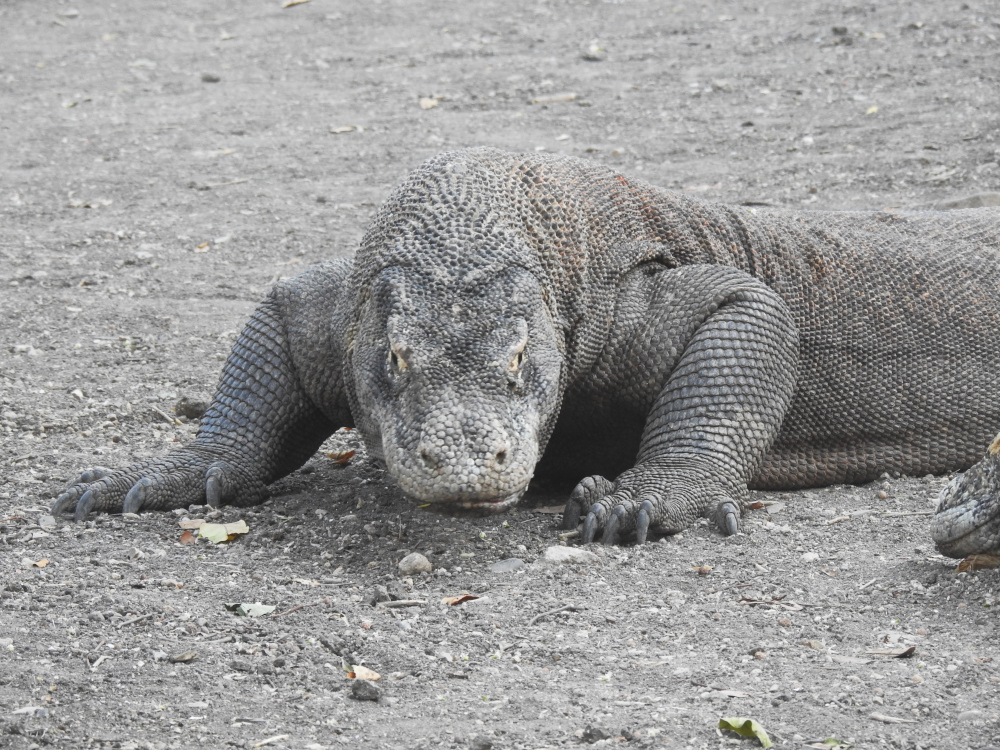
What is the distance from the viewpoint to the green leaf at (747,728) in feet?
9.85

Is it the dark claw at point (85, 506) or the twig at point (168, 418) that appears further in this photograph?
the twig at point (168, 418)

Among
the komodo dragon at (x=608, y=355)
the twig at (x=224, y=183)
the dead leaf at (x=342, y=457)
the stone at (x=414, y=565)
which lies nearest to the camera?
the komodo dragon at (x=608, y=355)

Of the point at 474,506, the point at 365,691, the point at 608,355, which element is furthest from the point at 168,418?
the point at 365,691

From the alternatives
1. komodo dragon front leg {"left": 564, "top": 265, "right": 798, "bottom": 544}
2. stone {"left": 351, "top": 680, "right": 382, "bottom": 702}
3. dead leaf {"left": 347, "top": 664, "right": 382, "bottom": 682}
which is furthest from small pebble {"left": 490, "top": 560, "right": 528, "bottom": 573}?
stone {"left": 351, "top": 680, "right": 382, "bottom": 702}

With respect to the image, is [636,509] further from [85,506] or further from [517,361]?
[85,506]

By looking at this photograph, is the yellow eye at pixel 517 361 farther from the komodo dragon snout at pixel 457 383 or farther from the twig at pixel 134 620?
the twig at pixel 134 620

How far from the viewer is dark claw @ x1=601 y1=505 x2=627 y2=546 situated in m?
4.50

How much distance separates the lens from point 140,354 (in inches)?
272

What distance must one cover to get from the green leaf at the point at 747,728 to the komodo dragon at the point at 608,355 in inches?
41.5

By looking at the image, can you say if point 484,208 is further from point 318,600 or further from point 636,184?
point 318,600

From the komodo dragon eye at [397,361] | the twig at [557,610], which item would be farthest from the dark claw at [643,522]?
the komodo dragon eye at [397,361]

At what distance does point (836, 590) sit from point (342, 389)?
1979 millimetres

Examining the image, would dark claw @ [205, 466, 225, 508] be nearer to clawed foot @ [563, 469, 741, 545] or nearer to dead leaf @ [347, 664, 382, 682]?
clawed foot @ [563, 469, 741, 545]

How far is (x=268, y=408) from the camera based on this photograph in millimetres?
5312
